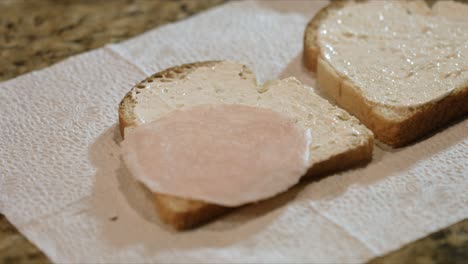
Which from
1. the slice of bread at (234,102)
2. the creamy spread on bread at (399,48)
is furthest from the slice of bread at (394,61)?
the slice of bread at (234,102)

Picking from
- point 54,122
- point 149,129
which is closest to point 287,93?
point 149,129

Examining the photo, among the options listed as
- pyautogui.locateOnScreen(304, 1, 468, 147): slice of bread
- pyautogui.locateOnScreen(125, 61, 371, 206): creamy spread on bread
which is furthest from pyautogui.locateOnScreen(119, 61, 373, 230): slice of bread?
pyautogui.locateOnScreen(304, 1, 468, 147): slice of bread

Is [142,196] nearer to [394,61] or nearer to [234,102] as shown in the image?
[234,102]

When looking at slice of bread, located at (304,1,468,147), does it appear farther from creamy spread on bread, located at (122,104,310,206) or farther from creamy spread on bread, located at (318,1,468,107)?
creamy spread on bread, located at (122,104,310,206)

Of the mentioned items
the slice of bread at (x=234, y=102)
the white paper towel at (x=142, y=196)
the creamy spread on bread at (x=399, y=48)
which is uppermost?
the creamy spread on bread at (x=399, y=48)

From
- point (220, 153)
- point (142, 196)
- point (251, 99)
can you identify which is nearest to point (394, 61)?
point (251, 99)

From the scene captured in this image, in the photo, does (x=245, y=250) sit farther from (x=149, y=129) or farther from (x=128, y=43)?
(x=128, y=43)

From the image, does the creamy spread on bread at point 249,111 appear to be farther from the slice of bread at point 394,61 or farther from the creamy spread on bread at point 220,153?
the slice of bread at point 394,61
